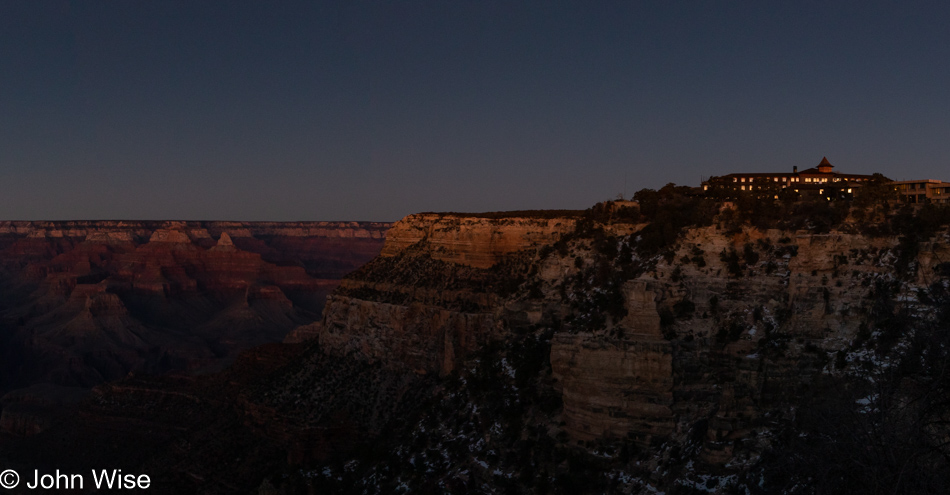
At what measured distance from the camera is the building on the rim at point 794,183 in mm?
43659

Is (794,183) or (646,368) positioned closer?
(646,368)

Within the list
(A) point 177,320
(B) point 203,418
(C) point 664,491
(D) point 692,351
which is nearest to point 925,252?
(D) point 692,351

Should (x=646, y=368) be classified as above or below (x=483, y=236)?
below

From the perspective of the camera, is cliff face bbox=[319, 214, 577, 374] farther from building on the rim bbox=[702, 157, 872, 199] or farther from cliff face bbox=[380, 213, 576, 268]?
building on the rim bbox=[702, 157, 872, 199]

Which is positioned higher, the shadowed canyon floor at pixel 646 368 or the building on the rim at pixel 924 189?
the building on the rim at pixel 924 189

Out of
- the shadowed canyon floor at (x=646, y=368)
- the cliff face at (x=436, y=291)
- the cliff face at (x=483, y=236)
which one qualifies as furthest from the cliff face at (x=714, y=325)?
the cliff face at (x=483, y=236)

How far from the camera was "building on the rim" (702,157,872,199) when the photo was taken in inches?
1719

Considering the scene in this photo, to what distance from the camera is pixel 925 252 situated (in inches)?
1123

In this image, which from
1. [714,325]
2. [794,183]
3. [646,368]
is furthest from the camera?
[794,183]

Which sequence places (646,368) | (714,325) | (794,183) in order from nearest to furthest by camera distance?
(646,368), (714,325), (794,183)

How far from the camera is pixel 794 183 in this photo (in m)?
49.1

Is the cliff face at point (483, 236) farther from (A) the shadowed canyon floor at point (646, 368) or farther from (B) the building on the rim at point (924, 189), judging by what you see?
(B) the building on the rim at point (924, 189)

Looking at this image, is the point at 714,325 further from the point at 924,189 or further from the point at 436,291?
the point at 924,189

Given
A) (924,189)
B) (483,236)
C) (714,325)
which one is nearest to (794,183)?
(924,189)
